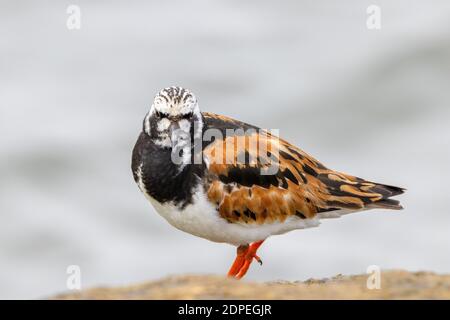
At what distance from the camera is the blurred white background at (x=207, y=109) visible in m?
14.8

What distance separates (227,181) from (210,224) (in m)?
0.39

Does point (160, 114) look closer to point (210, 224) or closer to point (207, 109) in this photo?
point (210, 224)

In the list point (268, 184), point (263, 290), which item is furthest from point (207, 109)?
point (263, 290)

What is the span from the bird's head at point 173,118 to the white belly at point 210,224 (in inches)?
19.3

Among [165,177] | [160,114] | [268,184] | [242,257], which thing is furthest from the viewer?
[242,257]

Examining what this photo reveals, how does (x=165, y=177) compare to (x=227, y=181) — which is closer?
(x=165, y=177)

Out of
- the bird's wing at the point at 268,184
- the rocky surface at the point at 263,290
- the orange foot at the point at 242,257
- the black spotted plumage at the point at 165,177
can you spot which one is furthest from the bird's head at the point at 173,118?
the rocky surface at the point at 263,290

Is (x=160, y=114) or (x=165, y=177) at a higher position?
(x=160, y=114)

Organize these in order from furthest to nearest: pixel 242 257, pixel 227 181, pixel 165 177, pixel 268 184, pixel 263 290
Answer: pixel 242 257 < pixel 268 184 < pixel 227 181 < pixel 165 177 < pixel 263 290

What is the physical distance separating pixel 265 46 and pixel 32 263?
6.64 m

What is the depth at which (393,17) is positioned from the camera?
20062 millimetres

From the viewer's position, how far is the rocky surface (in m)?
6.34

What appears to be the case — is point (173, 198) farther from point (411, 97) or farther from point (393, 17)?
point (393, 17)

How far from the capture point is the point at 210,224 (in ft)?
26.2
